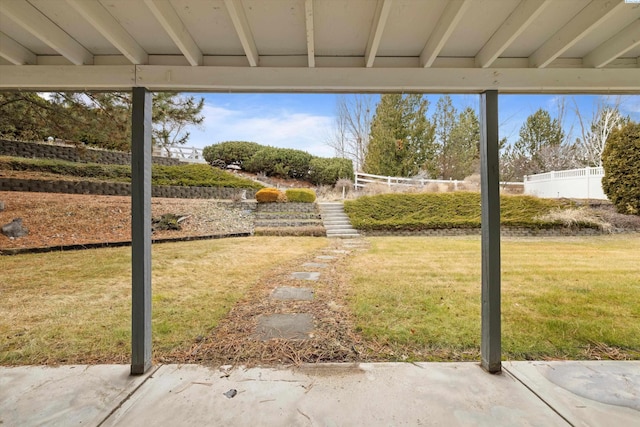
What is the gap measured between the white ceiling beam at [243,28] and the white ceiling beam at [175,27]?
273 mm

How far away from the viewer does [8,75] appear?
1.63 meters

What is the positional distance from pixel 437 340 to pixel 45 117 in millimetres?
5529

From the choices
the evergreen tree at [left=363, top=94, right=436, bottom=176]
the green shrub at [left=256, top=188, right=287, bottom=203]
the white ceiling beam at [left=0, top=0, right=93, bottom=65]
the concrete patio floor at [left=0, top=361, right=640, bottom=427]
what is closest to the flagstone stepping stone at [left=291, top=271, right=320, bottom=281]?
the concrete patio floor at [left=0, top=361, right=640, bottom=427]

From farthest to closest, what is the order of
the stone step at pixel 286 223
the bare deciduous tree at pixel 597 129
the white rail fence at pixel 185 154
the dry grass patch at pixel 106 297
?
the white rail fence at pixel 185 154
the stone step at pixel 286 223
the bare deciduous tree at pixel 597 129
the dry grass patch at pixel 106 297

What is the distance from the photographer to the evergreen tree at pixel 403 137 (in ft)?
33.6

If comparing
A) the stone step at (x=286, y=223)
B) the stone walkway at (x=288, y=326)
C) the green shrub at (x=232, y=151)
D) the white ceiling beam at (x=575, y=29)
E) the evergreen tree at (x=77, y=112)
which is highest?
the green shrub at (x=232, y=151)

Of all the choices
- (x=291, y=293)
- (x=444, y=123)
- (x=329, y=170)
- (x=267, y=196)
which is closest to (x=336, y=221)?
(x=267, y=196)

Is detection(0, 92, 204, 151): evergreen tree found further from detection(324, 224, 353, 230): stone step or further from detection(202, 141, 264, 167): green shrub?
detection(202, 141, 264, 167): green shrub

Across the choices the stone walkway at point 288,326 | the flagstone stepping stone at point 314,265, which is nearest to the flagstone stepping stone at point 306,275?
the stone walkway at point 288,326

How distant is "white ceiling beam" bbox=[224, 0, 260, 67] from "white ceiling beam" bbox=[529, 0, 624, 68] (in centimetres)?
150

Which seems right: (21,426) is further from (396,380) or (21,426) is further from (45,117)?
(45,117)

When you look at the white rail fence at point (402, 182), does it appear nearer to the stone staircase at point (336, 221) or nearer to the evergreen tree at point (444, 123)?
the evergreen tree at point (444, 123)

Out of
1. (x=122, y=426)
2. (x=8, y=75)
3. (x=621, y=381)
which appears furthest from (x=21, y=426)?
(x=621, y=381)

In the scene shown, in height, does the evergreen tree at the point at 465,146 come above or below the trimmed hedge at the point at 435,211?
above
